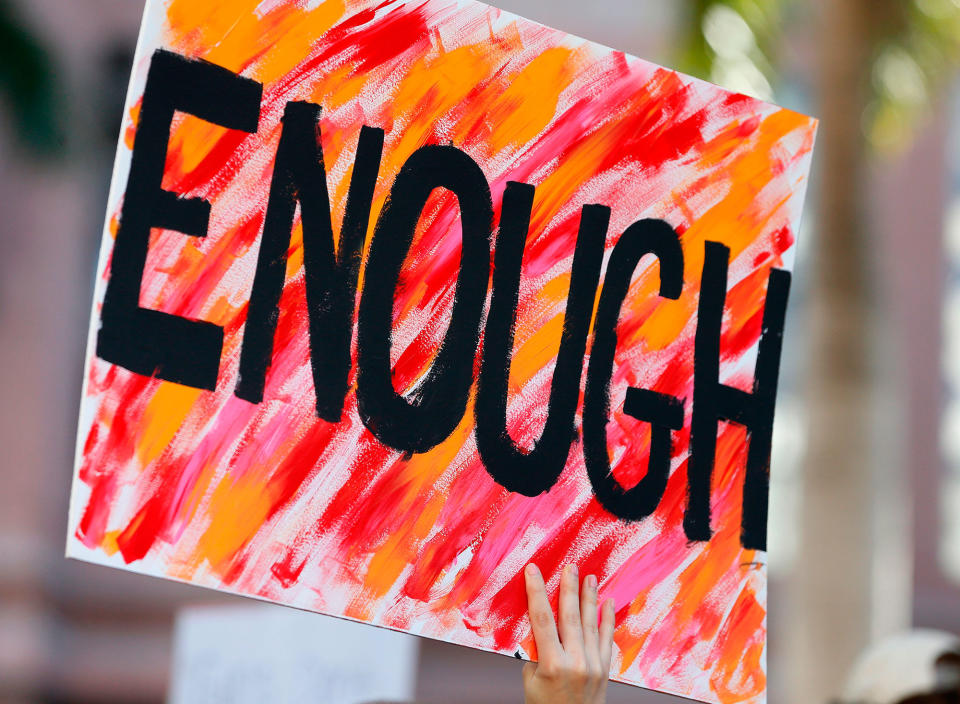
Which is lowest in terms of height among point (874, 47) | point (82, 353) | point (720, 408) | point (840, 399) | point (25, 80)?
point (720, 408)

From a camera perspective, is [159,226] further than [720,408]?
No

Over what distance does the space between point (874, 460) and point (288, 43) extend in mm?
3433

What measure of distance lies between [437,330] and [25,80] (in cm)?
718

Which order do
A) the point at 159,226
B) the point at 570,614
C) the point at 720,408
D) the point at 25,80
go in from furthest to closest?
the point at 25,80 → the point at 720,408 → the point at 570,614 → the point at 159,226

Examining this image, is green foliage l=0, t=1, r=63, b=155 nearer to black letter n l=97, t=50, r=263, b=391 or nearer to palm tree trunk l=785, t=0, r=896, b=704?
palm tree trunk l=785, t=0, r=896, b=704

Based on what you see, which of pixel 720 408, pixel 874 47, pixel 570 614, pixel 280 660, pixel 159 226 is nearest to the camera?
pixel 159 226

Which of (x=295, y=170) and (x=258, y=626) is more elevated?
(x=295, y=170)

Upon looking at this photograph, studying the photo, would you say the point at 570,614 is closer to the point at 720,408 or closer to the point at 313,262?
the point at 720,408

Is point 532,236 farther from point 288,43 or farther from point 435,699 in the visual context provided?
point 435,699

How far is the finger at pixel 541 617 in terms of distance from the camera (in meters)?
1.17

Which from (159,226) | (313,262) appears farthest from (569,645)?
(159,226)

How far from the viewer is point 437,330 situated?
1.23 metres

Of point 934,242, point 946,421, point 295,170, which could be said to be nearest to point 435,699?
point 946,421

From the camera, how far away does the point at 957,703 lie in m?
1.68
